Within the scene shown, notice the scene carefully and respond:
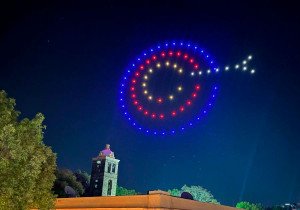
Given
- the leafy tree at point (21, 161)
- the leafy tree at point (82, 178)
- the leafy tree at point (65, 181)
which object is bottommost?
the leafy tree at point (21, 161)

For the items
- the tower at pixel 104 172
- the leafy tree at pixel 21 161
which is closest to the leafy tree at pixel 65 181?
the tower at pixel 104 172

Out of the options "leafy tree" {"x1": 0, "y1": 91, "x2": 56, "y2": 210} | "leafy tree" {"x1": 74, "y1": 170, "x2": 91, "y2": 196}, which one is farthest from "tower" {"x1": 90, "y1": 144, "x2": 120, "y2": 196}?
"leafy tree" {"x1": 0, "y1": 91, "x2": 56, "y2": 210}

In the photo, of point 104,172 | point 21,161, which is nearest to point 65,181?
point 104,172

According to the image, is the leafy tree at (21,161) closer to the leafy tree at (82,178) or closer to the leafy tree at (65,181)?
the leafy tree at (65,181)

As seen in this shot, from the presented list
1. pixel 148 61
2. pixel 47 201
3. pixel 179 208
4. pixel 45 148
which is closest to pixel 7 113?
pixel 45 148

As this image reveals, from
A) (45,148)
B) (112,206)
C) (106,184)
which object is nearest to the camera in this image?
(45,148)

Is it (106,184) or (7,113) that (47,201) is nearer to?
(7,113)
